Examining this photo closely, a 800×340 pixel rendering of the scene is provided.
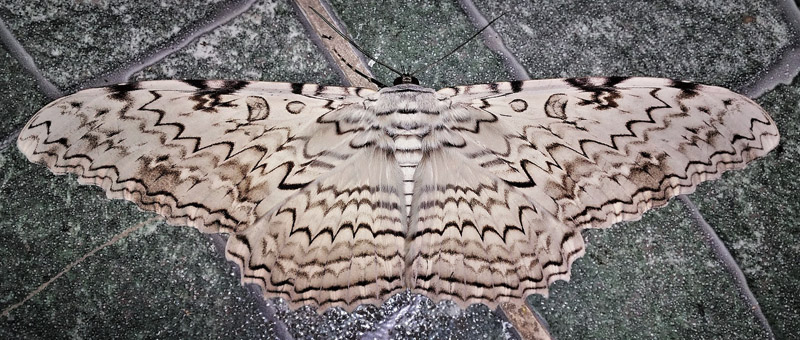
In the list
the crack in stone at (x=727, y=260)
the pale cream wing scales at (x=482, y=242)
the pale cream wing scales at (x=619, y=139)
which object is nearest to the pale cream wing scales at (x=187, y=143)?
the pale cream wing scales at (x=482, y=242)

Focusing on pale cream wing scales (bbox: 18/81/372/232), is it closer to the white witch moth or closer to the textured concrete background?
the white witch moth

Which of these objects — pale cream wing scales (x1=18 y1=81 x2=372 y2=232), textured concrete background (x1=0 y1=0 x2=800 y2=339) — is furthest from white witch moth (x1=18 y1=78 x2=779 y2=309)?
textured concrete background (x1=0 y1=0 x2=800 y2=339)

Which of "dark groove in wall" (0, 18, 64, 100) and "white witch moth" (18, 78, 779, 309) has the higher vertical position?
"dark groove in wall" (0, 18, 64, 100)

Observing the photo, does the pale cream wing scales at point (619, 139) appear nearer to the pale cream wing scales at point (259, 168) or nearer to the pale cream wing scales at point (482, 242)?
the pale cream wing scales at point (482, 242)

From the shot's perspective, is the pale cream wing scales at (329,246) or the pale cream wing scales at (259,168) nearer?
the pale cream wing scales at (259,168)

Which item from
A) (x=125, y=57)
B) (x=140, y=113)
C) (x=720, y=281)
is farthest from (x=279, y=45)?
(x=720, y=281)

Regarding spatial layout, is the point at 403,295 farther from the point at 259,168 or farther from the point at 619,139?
the point at 619,139

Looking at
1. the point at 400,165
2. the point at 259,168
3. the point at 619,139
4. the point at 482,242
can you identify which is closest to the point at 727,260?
the point at 619,139
